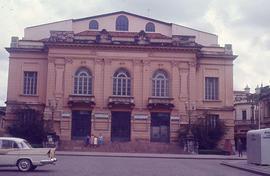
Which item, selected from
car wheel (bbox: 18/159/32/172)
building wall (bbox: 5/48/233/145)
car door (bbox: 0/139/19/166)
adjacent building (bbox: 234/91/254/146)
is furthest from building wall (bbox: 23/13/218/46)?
car wheel (bbox: 18/159/32/172)

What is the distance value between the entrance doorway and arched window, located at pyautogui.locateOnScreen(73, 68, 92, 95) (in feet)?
27.6

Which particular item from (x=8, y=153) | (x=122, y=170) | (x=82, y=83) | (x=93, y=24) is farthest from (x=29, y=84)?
(x=122, y=170)

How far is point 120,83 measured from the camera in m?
51.7

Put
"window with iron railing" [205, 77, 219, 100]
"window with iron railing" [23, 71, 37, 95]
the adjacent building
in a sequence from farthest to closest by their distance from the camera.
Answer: the adjacent building, "window with iron railing" [205, 77, 219, 100], "window with iron railing" [23, 71, 37, 95]

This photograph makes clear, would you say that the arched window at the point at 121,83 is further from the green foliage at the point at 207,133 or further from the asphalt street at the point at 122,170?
the asphalt street at the point at 122,170

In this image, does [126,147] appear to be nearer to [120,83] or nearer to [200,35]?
[120,83]

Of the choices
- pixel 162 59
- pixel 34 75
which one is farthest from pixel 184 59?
pixel 34 75

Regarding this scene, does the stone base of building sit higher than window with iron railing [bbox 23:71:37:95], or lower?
lower

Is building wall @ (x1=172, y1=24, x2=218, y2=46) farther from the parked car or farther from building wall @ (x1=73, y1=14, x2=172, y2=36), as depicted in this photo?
the parked car

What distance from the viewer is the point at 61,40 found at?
167 feet

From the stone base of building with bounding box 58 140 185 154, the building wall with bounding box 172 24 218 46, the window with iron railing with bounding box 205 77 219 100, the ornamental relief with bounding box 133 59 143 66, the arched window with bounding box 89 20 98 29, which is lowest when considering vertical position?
the stone base of building with bounding box 58 140 185 154

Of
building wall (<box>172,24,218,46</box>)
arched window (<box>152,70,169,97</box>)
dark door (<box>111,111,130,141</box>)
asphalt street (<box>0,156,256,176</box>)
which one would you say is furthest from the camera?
building wall (<box>172,24,218,46</box>)

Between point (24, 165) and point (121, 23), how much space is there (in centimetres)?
3904

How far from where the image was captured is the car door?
20594 mm
